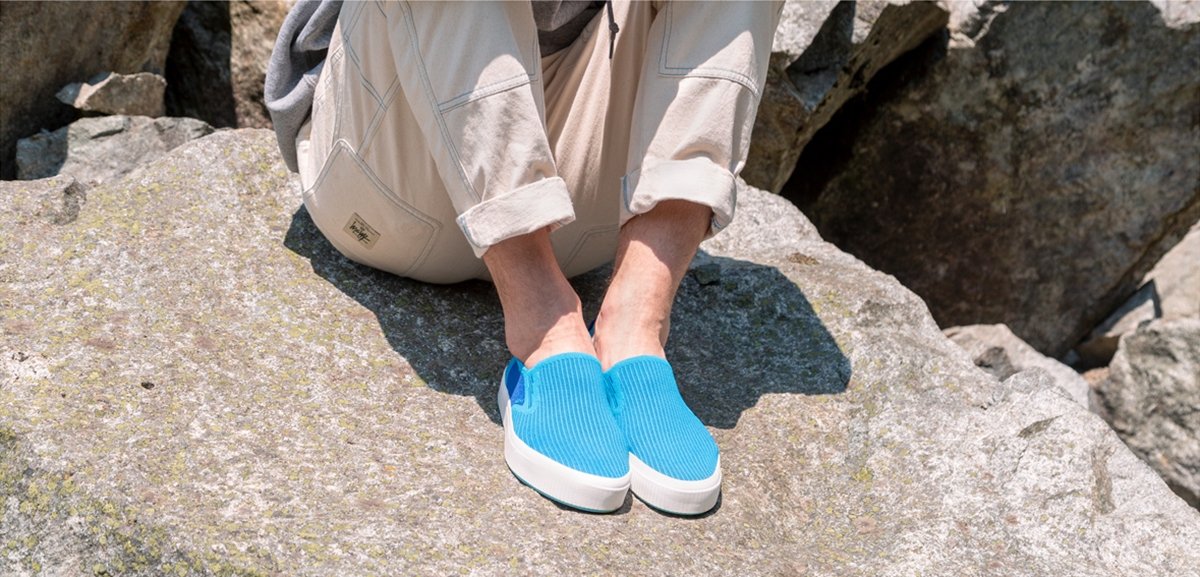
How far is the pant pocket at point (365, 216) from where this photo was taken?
2.71 metres

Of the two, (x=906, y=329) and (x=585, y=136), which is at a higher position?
(x=585, y=136)

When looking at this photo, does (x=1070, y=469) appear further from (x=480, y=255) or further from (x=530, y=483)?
(x=480, y=255)

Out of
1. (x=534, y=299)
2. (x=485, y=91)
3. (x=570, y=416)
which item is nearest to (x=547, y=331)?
(x=534, y=299)

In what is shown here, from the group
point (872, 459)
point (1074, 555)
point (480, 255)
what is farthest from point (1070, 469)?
point (480, 255)

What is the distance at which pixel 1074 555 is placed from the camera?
2.39 m

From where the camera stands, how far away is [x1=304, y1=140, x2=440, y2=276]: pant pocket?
271cm

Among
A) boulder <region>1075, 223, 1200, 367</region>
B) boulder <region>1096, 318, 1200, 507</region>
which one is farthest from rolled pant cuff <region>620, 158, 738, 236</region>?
boulder <region>1075, 223, 1200, 367</region>

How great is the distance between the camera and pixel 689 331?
3061 millimetres

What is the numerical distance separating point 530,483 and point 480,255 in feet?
1.52

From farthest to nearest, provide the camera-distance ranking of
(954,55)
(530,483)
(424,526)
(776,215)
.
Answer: (954,55)
(776,215)
(530,483)
(424,526)

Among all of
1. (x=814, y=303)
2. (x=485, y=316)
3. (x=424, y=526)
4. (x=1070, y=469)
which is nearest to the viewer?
(x=424, y=526)

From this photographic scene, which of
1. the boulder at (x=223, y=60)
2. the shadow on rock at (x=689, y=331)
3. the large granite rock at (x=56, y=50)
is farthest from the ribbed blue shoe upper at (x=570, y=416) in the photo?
the boulder at (x=223, y=60)

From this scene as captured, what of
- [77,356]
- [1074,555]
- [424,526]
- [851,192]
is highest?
[1074,555]

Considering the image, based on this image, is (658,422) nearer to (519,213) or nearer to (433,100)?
(519,213)
